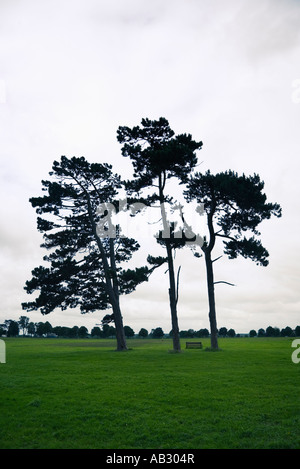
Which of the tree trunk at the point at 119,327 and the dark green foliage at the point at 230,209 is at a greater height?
the dark green foliage at the point at 230,209

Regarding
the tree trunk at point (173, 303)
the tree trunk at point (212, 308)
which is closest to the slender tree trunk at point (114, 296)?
the tree trunk at point (173, 303)

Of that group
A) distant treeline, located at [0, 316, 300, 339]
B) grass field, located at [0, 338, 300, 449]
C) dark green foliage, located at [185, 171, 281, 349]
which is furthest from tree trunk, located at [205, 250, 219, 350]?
distant treeline, located at [0, 316, 300, 339]

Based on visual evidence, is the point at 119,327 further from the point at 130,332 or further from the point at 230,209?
the point at 130,332

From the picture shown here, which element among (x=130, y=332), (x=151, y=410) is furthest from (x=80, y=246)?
(x=130, y=332)

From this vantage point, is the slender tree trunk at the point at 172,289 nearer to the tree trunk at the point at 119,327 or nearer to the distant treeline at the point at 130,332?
the tree trunk at the point at 119,327

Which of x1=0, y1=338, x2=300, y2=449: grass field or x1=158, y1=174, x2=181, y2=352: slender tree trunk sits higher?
x1=158, y1=174, x2=181, y2=352: slender tree trunk

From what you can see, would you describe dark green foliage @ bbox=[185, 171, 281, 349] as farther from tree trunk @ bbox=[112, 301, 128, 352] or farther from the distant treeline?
the distant treeline

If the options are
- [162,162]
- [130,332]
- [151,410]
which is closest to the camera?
[151,410]

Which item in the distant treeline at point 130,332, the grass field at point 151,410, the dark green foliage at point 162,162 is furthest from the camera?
the distant treeline at point 130,332

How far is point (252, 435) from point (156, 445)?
8.20 ft

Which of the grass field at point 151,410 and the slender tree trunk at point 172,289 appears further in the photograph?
the slender tree trunk at point 172,289

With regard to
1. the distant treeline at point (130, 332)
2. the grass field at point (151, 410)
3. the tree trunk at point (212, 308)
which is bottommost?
the distant treeline at point (130, 332)

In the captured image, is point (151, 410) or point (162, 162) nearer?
point (151, 410)

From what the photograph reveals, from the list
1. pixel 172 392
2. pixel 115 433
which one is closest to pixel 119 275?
pixel 172 392
